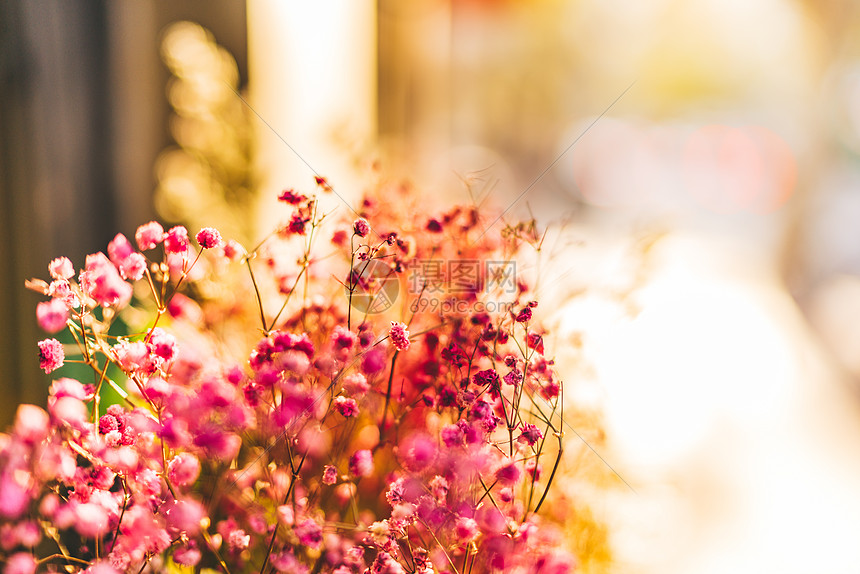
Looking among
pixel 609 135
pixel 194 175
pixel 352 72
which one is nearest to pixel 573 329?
pixel 194 175

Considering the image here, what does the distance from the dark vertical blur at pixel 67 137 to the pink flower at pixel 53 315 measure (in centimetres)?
46

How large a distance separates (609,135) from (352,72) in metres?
5.12

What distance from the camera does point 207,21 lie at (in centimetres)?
121

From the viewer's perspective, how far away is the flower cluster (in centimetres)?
36

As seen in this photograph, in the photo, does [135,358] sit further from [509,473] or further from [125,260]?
[509,473]

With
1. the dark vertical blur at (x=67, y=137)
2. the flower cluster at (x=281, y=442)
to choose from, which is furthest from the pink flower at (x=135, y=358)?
the dark vertical blur at (x=67, y=137)

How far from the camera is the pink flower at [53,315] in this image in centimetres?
38

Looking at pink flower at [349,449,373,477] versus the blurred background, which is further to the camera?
the blurred background

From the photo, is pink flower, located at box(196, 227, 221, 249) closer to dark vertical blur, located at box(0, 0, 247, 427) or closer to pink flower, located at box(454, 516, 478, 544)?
pink flower, located at box(454, 516, 478, 544)

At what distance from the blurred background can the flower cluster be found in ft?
0.44

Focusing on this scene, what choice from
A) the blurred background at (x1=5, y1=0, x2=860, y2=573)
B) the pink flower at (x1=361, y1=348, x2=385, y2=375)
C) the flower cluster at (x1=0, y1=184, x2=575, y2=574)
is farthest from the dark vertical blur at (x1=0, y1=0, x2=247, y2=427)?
the pink flower at (x1=361, y1=348, x2=385, y2=375)

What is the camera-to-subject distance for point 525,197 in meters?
0.56

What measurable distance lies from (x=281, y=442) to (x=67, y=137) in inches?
26.4

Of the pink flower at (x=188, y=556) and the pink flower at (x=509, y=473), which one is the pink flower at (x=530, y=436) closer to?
the pink flower at (x=509, y=473)
